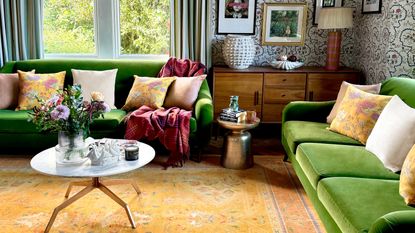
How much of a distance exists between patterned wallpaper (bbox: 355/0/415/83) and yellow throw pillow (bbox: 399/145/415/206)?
5.69ft

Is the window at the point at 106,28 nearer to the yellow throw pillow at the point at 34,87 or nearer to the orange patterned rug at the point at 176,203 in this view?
the yellow throw pillow at the point at 34,87

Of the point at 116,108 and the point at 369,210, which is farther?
the point at 116,108

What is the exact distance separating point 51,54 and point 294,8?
9.26ft

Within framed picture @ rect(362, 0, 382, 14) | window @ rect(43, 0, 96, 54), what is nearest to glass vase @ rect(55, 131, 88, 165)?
window @ rect(43, 0, 96, 54)

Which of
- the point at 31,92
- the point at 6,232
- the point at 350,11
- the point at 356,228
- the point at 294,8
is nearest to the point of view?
the point at 356,228

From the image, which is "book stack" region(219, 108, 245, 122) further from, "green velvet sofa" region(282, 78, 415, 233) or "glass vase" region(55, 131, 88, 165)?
"glass vase" region(55, 131, 88, 165)

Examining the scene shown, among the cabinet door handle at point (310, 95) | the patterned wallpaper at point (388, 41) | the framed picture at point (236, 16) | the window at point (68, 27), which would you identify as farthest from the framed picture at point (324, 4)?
the window at point (68, 27)

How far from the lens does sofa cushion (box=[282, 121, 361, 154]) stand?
9.67 feet

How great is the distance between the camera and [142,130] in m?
3.47

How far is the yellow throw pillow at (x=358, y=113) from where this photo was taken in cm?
284

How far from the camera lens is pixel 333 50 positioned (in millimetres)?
4289

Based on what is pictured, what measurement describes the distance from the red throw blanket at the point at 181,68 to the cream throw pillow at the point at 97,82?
51cm

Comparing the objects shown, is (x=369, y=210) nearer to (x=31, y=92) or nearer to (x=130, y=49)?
(x=31, y=92)

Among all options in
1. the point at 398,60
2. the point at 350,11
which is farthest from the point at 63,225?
the point at 350,11
